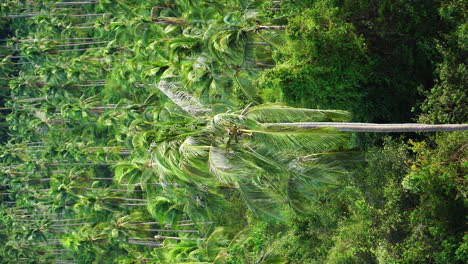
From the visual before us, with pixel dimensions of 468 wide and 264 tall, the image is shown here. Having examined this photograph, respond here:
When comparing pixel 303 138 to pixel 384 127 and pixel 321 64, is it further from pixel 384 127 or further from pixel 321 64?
pixel 321 64

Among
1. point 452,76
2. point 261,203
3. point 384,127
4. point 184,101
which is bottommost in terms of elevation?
point 261,203

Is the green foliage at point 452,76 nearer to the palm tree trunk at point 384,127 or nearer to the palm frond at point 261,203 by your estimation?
the palm tree trunk at point 384,127

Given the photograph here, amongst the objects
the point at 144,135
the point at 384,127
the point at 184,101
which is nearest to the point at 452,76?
the point at 384,127

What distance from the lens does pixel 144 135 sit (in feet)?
60.3

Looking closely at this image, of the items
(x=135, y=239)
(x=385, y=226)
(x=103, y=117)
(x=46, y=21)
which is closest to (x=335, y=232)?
(x=385, y=226)

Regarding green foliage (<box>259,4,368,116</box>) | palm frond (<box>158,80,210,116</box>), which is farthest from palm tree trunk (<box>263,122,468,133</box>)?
palm frond (<box>158,80,210,116</box>)

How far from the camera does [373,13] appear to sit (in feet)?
56.1

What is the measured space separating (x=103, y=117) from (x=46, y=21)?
29.4ft

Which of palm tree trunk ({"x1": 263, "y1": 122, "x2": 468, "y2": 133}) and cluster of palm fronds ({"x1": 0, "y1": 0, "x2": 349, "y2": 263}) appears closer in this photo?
palm tree trunk ({"x1": 263, "y1": 122, "x2": 468, "y2": 133})

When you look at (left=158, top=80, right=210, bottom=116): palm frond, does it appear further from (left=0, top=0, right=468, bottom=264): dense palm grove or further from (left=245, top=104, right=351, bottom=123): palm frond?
(left=245, top=104, right=351, bottom=123): palm frond

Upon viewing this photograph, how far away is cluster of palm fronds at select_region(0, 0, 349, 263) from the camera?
51.9 feet

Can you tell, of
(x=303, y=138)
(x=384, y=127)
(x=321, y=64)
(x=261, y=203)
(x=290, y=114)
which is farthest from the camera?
(x=321, y=64)

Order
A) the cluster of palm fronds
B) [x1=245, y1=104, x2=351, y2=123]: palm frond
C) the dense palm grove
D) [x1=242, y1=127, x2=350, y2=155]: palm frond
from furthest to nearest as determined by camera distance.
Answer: the cluster of palm fronds < [x1=245, y1=104, x2=351, y2=123]: palm frond < the dense palm grove < [x1=242, y1=127, x2=350, y2=155]: palm frond

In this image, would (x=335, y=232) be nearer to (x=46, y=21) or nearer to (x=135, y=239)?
(x=135, y=239)
